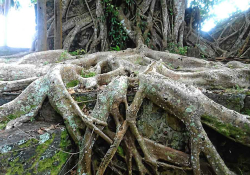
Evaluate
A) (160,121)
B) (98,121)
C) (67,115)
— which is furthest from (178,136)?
(67,115)

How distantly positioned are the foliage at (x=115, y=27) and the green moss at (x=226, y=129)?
12.7 feet

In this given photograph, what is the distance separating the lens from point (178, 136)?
2.23m

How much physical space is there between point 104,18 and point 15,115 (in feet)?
13.4

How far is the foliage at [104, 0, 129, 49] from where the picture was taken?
5.38m

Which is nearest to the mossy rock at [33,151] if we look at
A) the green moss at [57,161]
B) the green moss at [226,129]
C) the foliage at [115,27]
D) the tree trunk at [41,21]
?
the green moss at [57,161]

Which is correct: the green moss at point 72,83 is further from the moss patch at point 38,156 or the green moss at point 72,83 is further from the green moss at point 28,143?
the green moss at point 28,143

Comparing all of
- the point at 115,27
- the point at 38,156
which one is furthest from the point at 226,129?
the point at 115,27

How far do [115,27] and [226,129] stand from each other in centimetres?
439

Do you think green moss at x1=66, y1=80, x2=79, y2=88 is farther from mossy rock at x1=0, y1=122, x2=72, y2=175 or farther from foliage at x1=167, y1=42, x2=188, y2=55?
foliage at x1=167, y1=42, x2=188, y2=55

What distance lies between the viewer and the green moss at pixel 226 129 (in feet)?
6.26

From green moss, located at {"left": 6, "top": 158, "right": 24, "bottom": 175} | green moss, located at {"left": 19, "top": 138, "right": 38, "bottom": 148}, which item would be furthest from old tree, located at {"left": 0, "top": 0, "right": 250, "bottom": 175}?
green moss, located at {"left": 6, "top": 158, "right": 24, "bottom": 175}

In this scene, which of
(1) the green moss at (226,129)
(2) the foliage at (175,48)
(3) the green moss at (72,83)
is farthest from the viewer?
(2) the foliage at (175,48)

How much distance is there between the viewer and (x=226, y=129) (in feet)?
6.52

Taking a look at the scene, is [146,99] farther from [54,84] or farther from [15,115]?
[15,115]
